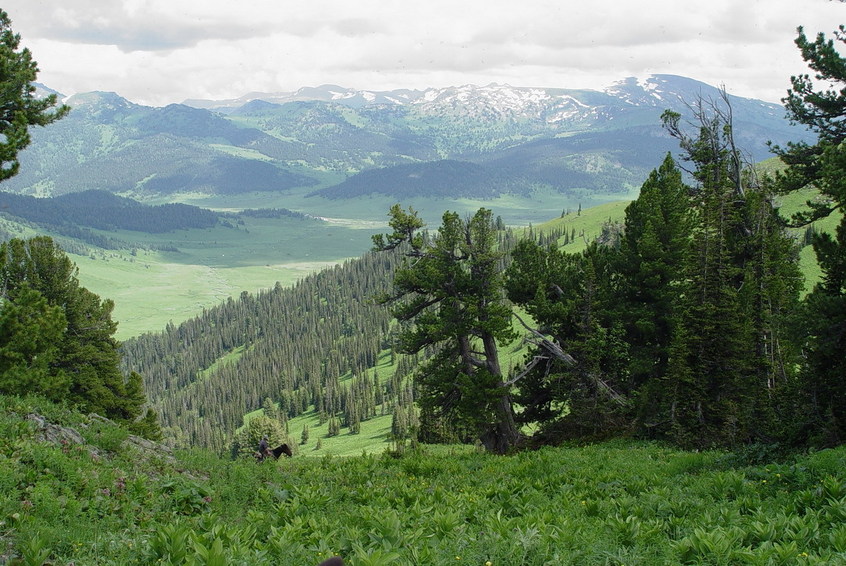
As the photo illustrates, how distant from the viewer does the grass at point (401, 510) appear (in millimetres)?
7938

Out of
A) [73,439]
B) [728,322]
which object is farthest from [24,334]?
[728,322]

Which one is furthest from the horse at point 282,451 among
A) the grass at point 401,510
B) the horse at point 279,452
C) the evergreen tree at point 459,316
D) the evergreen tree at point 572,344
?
the evergreen tree at point 572,344

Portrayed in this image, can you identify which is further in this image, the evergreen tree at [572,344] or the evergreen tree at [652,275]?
the evergreen tree at [652,275]

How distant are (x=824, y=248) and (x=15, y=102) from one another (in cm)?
2898

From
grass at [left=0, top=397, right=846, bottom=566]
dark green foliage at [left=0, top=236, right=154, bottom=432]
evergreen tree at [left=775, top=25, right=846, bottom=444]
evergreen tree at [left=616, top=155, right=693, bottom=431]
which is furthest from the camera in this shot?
dark green foliage at [left=0, top=236, right=154, bottom=432]

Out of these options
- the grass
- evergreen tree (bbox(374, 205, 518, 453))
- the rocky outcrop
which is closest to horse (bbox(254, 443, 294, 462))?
the grass

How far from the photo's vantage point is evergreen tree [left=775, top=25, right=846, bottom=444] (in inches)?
742

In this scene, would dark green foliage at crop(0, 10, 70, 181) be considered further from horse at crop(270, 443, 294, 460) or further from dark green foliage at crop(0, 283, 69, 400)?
horse at crop(270, 443, 294, 460)

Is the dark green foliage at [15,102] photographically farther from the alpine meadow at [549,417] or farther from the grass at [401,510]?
the grass at [401,510]

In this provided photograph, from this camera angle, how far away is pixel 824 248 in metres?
21.2

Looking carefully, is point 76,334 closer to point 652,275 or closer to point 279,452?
point 279,452

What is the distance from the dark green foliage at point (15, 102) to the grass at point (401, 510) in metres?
8.12

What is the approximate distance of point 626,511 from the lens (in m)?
11.0

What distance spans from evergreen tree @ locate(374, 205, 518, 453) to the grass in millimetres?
10475
